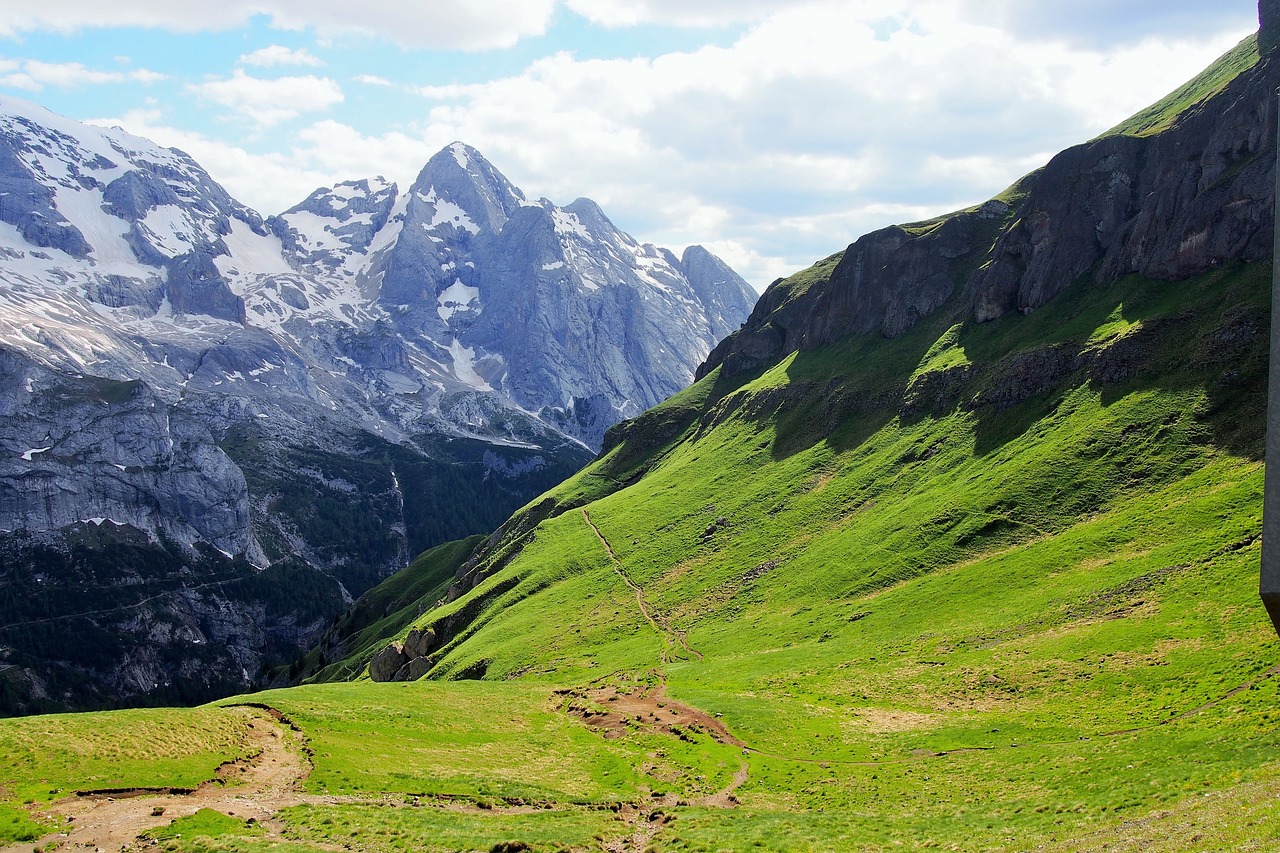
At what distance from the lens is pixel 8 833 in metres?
36.2

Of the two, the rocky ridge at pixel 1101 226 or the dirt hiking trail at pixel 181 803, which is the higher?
Answer: the rocky ridge at pixel 1101 226

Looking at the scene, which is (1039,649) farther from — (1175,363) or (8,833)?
(8,833)

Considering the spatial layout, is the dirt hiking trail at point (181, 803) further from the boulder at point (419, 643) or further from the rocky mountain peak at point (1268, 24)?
the rocky mountain peak at point (1268, 24)

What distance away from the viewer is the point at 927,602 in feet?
283

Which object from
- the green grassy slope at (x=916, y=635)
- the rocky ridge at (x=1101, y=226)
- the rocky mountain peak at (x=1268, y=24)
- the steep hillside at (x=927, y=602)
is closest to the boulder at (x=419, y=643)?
the steep hillside at (x=927, y=602)

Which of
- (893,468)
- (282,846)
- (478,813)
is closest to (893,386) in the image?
(893,468)

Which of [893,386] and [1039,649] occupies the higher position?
[893,386]

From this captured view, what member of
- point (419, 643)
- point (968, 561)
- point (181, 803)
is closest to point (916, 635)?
point (968, 561)

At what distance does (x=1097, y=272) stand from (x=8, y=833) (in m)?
141

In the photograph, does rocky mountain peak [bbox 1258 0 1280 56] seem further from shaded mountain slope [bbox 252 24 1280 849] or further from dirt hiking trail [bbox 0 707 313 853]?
dirt hiking trail [bbox 0 707 313 853]

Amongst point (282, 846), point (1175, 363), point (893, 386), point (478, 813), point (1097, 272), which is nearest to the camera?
point (282, 846)

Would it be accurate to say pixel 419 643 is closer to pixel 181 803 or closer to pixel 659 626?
pixel 659 626

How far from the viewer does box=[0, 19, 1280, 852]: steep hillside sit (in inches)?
1641

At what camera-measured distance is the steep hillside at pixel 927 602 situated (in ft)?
137
